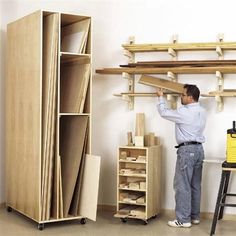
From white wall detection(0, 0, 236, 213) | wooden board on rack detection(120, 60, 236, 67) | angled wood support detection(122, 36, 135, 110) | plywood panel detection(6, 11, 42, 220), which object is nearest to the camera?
plywood panel detection(6, 11, 42, 220)

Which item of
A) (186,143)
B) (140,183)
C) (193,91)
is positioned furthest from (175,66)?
(140,183)

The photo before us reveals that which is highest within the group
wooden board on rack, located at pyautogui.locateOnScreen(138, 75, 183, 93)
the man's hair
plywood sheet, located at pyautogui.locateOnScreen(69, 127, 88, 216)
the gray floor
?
wooden board on rack, located at pyautogui.locateOnScreen(138, 75, 183, 93)

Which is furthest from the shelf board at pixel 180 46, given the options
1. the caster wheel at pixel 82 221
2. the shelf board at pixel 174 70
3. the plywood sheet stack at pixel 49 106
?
the caster wheel at pixel 82 221

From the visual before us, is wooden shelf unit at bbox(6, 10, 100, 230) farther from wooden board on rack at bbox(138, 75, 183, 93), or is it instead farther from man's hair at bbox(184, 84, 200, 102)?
man's hair at bbox(184, 84, 200, 102)

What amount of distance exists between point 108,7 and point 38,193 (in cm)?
229

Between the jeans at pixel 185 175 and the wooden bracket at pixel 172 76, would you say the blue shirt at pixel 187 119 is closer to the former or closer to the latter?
the jeans at pixel 185 175

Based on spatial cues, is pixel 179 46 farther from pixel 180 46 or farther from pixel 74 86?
pixel 74 86

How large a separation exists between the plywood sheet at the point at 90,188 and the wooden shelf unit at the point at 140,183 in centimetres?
32

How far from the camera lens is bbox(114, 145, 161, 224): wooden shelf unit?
525 cm

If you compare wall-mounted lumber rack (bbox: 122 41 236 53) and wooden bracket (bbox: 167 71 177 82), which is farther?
wooden bracket (bbox: 167 71 177 82)

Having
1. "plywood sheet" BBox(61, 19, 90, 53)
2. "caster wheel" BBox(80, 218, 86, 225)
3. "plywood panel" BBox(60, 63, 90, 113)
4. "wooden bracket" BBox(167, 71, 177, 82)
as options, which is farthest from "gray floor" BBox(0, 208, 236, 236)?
"plywood sheet" BBox(61, 19, 90, 53)

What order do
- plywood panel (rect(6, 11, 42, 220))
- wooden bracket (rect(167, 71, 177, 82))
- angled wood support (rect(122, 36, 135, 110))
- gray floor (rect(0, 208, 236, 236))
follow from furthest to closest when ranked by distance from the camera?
angled wood support (rect(122, 36, 135, 110)), wooden bracket (rect(167, 71, 177, 82)), plywood panel (rect(6, 11, 42, 220)), gray floor (rect(0, 208, 236, 236))

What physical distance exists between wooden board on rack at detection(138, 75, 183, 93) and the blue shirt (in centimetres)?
25

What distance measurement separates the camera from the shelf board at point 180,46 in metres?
5.23
